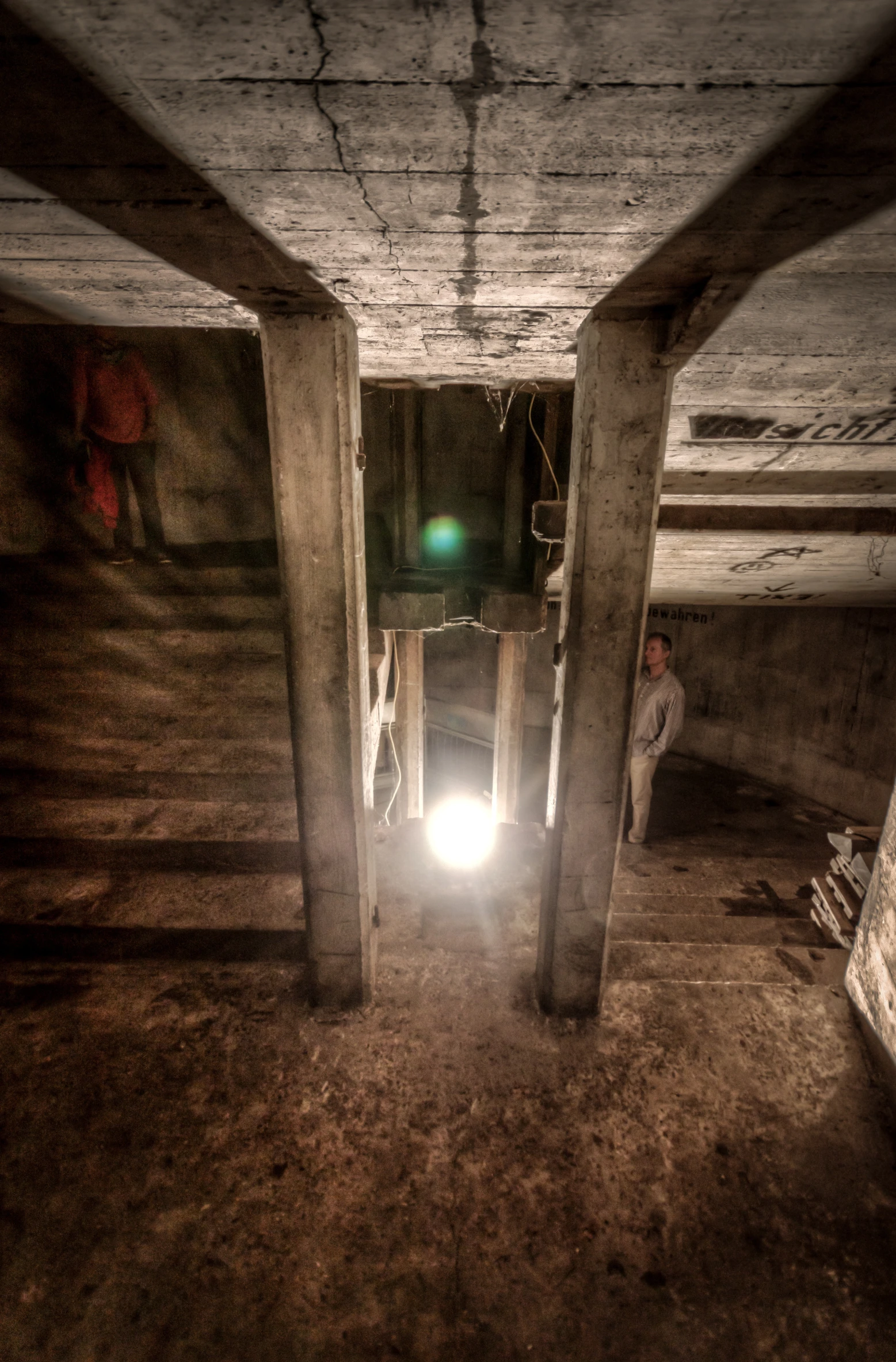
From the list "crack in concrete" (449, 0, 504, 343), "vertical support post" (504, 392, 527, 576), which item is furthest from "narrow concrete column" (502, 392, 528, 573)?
"crack in concrete" (449, 0, 504, 343)

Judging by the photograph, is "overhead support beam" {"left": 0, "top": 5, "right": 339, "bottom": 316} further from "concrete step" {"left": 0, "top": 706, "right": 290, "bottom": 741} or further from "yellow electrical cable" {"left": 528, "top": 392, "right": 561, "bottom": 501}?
"concrete step" {"left": 0, "top": 706, "right": 290, "bottom": 741}

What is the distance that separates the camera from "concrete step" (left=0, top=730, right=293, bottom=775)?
504cm

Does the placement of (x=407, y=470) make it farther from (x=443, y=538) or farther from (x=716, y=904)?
(x=716, y=904)

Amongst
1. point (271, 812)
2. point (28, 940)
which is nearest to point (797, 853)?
point (271, 812)

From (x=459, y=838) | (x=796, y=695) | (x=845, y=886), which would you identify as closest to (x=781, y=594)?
(x=796, y=695)

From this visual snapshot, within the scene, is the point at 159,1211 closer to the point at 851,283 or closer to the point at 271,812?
the point at 271,812

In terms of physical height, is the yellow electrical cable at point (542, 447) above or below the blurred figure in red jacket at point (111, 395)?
below

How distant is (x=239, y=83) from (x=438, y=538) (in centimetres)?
423

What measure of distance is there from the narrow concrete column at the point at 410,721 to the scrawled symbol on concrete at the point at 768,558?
3.63 m

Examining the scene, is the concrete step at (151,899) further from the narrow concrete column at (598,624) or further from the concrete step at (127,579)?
the concrete step at (127,579)

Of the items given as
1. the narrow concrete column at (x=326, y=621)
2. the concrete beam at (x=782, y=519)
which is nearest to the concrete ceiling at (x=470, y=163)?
the narrow concrete column at (x=326, y=621)

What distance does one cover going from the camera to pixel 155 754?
5184 millimetres

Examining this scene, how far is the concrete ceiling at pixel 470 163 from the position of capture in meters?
1.15

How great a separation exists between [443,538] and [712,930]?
4.22 metres
